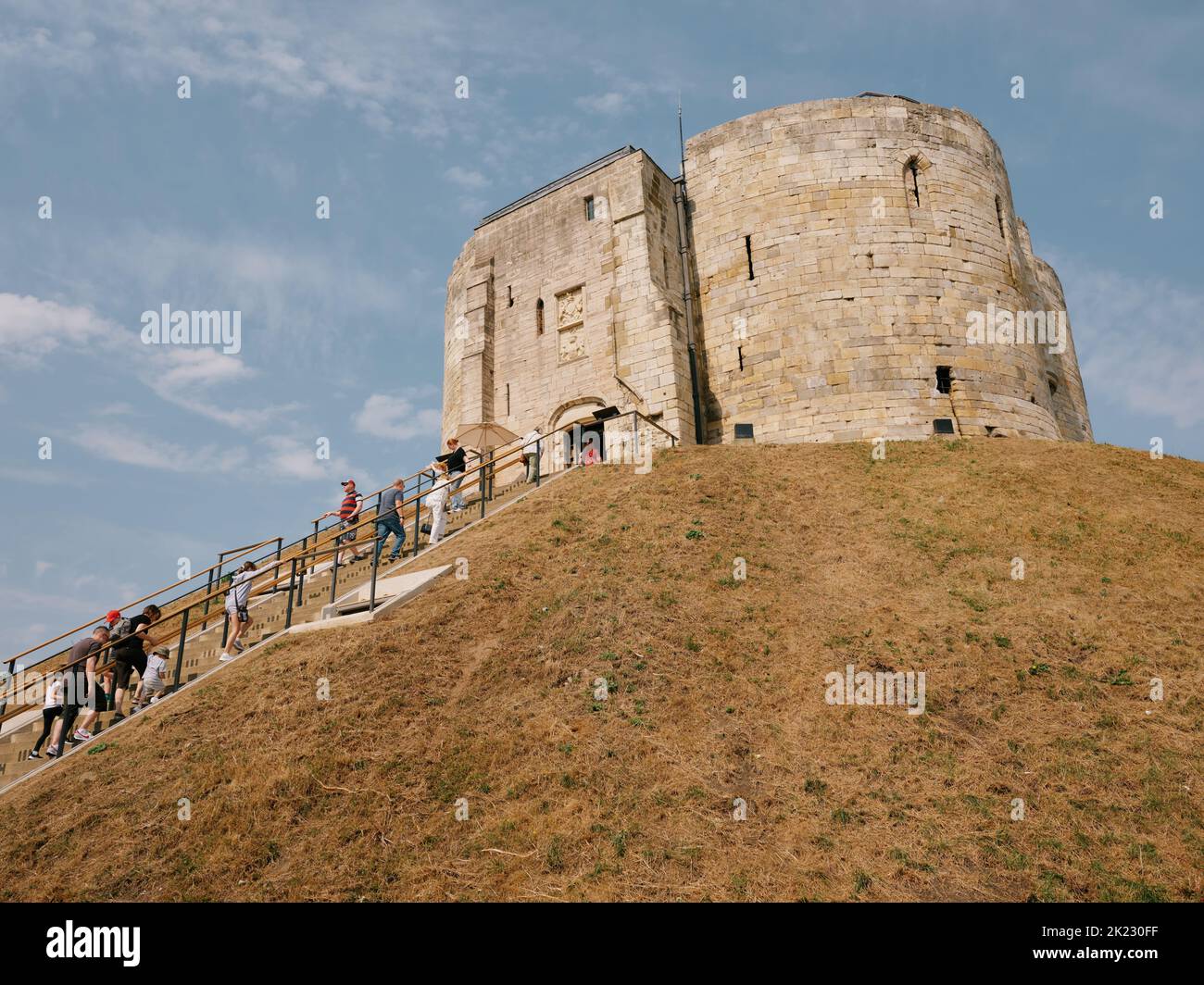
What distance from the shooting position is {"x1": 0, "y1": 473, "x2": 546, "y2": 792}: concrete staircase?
11500 millimetres

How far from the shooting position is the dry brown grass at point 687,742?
7.68 m

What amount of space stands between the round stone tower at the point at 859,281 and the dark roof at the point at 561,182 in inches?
102

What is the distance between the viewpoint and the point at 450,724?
9.88m

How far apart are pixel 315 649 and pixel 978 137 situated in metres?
25.8

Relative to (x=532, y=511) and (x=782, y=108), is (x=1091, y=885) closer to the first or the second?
(x=532, y=511)

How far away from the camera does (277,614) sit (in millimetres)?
14516

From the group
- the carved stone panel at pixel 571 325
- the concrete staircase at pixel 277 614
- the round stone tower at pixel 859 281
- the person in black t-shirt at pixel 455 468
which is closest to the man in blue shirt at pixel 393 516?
the concrete staircase at pixel 277 614

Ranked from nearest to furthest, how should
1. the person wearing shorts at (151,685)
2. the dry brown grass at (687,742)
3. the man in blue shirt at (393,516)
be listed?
the dry brown grass at (687,742)
the person wearing shorts at (151,685)
the man in blue shirt at (393,516)

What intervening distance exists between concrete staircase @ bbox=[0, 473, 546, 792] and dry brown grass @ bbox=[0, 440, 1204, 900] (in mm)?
806

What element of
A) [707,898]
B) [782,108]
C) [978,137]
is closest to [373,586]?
[707,898]

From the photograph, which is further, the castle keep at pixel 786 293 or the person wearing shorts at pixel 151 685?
the castle keep at pixel 786 293

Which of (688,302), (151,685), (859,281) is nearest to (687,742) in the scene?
(151,685)

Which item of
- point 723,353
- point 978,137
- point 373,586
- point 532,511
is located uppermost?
point 978,137

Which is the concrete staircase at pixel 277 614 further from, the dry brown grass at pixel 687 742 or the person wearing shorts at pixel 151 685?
the dry brown grass at pixel 687 742
